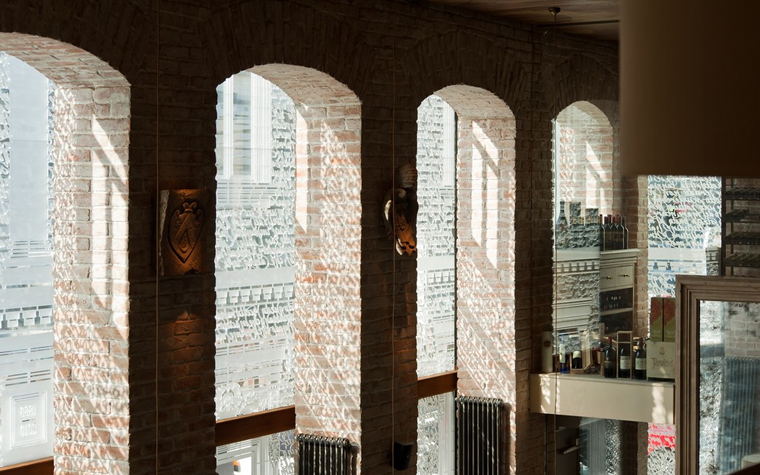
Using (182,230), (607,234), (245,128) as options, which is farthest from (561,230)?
(182,230)

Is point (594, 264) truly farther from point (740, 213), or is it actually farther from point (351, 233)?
point (351, 233)

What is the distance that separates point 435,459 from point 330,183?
8.72 feet

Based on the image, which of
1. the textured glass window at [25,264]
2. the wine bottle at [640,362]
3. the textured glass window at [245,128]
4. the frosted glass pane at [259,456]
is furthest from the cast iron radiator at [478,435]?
the textured glass window at [25,264]

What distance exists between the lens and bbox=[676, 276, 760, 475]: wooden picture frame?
6.96 meters

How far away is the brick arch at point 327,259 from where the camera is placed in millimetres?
6066

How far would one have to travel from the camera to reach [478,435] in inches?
300

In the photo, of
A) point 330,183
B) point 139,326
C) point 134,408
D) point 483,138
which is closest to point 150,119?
point 139,326

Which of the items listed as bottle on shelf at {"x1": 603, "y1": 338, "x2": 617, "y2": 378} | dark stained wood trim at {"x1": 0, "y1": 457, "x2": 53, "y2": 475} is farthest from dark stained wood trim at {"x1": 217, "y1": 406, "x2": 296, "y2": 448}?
bottle on shelf at {"x1": 603, "y1": 338, "x2": 617, "y2": 378}

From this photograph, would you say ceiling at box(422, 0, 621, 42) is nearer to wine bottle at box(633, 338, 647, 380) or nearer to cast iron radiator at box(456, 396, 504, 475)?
wine bottle at box(633, 338, 647, 380)

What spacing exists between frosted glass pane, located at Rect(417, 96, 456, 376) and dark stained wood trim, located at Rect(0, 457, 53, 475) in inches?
131

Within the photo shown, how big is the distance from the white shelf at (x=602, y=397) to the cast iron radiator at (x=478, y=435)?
15.0 inches

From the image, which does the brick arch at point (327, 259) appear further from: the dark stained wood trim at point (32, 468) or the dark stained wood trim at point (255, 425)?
the dark stained wood trim at point (32, 468)

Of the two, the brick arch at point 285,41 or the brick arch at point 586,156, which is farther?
the brick arch at point 586,156

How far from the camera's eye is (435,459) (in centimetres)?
773
